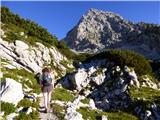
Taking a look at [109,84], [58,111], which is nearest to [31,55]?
[109,84]

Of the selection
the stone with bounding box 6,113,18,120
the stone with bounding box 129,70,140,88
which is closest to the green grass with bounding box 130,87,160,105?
the stone with bounding box 129,70,140,88

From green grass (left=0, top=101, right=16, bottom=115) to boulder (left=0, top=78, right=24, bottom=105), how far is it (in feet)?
1.19

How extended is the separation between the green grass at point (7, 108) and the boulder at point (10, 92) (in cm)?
36

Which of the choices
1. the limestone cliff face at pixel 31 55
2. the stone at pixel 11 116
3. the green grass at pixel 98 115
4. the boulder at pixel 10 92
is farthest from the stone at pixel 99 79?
the stone at pixel 11 116

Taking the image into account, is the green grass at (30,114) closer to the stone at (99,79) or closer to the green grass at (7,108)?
the green grass at (7,108)

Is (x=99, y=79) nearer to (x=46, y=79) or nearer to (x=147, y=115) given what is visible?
(x=147, y=115)

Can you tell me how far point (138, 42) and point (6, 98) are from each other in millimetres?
143328

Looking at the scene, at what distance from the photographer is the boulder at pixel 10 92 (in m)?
23.2

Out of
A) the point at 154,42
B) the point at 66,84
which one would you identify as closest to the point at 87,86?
the point at 66,84

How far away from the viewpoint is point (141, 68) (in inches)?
1617

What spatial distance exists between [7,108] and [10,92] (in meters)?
1.31

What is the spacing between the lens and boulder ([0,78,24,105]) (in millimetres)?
23219

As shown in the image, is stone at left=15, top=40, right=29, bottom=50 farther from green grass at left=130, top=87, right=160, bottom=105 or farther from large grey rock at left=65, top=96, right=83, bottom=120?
large grey rock at left=65, top=96, right=83, bottom=120

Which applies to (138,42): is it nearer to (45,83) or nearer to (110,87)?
(110,87)
